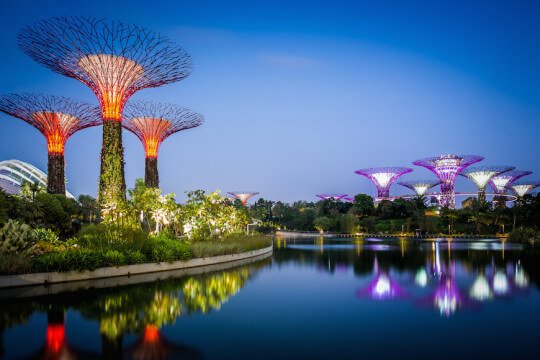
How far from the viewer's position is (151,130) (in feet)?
93.0

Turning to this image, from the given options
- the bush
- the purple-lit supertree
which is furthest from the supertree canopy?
the bush

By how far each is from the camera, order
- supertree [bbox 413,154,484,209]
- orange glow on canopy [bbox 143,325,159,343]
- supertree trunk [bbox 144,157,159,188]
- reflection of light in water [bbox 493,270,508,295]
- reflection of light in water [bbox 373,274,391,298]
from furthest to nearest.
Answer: supertree [bbox 413,154,484,209]
supertree trunk [bbox 144,157,159,188]
reflection of light in water [bbox 493,270,508,295]
reflection of light in water [bbox 373,274,391,298]
orange glow on canopy [bbox 143,325,159,343]

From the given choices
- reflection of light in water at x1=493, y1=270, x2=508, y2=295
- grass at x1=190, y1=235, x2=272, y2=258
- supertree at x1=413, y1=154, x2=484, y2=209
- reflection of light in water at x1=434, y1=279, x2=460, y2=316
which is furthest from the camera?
supertree at x1=413, y1=154, x2=484, y2=209

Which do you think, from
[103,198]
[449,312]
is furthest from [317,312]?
[103,198]

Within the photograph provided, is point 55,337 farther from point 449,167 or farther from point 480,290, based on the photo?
point 449,167

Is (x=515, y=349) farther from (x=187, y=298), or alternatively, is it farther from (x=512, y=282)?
(x=512, y=282)

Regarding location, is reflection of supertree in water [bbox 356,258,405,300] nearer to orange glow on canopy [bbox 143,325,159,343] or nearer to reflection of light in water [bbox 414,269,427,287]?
reflection of light in water [bbox 414,269,427,287]

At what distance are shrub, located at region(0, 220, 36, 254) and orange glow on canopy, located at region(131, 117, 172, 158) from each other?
16570 mm

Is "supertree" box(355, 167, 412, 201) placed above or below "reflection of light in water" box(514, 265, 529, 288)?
above

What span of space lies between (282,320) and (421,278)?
682cm

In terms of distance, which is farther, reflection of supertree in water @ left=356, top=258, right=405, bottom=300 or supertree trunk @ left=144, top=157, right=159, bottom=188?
supertree trunk @ left=144, top=157, right=159, bottom=188

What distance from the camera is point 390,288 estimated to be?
36.7ft

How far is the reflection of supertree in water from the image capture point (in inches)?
398

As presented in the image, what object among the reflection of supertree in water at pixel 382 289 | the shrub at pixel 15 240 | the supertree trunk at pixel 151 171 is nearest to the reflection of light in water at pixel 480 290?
the reflection of supertree in water at pixel 382 289
